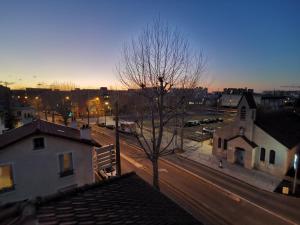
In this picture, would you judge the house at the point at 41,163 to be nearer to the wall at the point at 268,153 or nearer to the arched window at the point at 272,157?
the wall at the point at 268,153

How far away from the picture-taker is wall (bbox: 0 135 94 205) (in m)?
11.9

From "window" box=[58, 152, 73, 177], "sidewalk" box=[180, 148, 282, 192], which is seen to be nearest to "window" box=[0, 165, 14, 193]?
"window" box=[58, 152, 73, 177]

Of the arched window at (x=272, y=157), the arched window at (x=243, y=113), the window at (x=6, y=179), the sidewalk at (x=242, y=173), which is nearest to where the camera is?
the window at (x=6, y=179)

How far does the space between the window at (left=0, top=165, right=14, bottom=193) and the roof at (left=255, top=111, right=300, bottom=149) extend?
23459 mm

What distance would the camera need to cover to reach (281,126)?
2323 cm

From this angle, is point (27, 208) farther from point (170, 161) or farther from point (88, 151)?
point (170, 161)

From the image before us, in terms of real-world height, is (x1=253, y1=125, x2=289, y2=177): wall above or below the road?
above

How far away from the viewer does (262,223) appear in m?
13.3

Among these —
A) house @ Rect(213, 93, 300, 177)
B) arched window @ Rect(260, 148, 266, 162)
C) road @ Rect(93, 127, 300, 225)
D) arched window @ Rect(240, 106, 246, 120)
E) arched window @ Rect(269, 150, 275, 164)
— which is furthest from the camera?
arched window @ Rect(240, 106, 246, 120)

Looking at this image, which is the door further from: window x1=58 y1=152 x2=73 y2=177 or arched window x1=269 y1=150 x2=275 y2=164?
window x1=58 y1=152 x2=73 y2=177

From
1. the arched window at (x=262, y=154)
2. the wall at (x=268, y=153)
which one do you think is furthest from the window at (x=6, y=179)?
the arched window at (x=262, y=154)

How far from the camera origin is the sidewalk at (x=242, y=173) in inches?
727

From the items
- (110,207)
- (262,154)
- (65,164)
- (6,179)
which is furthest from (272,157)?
(6,179)

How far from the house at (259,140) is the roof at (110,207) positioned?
18.1m
